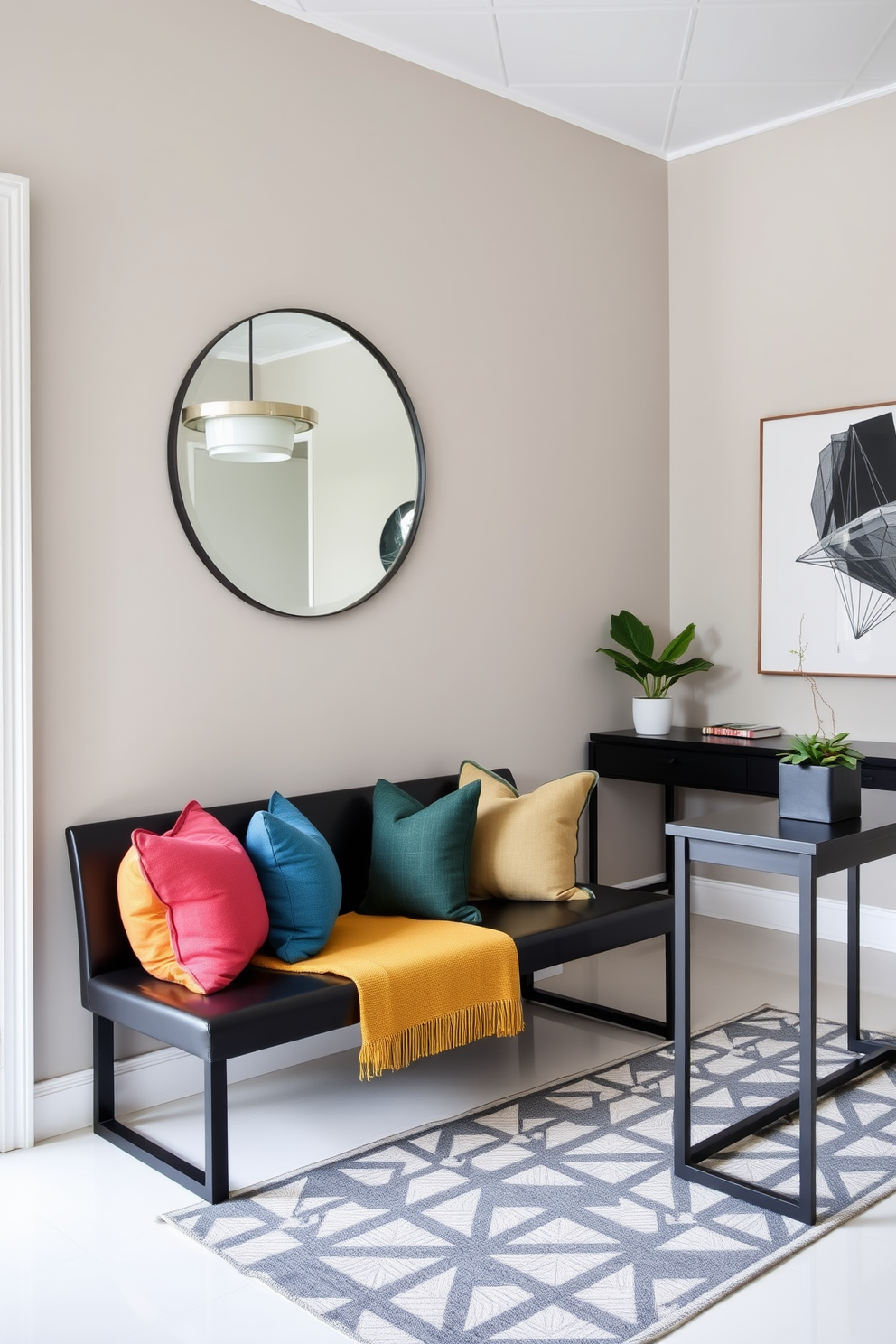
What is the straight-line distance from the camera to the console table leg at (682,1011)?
2422mm

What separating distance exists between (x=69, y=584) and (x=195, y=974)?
0.97 meters

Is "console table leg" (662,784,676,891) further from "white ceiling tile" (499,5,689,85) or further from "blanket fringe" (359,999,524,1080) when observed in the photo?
"white ceiling tile" (499,5,689,85)

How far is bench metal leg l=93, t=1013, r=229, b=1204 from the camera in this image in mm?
2359

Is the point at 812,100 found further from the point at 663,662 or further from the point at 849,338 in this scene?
the point at 663,662

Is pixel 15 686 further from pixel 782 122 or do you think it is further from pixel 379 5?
pixel 782 122

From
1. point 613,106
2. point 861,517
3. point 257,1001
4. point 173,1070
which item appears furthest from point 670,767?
point 613,106

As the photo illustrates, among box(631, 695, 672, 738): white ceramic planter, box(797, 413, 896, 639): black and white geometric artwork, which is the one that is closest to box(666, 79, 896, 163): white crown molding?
box(797, 413, 896, 639): black and white geometric artwork

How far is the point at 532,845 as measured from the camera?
10.7ft

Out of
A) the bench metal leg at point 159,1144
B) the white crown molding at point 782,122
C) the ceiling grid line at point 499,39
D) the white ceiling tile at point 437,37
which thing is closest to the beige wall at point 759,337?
the white crown molding at point 782,122

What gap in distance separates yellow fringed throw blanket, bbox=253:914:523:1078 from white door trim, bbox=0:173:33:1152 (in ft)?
1.81

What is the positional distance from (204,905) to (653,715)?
85.0 inches

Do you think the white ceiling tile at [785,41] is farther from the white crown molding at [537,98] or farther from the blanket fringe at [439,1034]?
the blanket fringe at [439,1034]

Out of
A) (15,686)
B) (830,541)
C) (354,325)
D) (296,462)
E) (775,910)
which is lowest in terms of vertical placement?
(775,910)

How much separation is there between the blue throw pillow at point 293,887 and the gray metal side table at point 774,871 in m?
0.82
